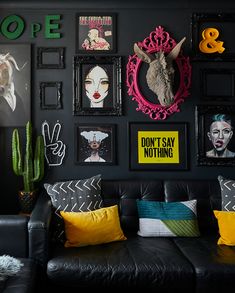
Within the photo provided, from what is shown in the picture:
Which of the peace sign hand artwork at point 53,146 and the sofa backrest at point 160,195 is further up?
the peace sign hand artwork at point 53,146

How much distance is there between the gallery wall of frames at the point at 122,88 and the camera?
3088 mm

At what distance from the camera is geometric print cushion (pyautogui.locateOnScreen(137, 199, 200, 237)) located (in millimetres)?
2621

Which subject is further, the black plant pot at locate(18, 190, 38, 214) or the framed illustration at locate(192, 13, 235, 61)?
the framed illustration at locate(192, 13, 235, 61)

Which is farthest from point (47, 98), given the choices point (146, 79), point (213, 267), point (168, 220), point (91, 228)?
point (213, 267)

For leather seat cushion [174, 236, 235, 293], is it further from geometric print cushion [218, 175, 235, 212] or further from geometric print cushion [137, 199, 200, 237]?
geometric print cushion [218, 175, 235, 212]

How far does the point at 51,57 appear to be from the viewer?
3.10 meters

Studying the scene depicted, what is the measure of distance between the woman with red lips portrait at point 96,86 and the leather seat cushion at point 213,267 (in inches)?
58.3

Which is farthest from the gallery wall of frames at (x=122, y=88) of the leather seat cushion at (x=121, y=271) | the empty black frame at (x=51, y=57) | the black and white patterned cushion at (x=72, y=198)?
the leather seat cushion at (x=121, y=271)

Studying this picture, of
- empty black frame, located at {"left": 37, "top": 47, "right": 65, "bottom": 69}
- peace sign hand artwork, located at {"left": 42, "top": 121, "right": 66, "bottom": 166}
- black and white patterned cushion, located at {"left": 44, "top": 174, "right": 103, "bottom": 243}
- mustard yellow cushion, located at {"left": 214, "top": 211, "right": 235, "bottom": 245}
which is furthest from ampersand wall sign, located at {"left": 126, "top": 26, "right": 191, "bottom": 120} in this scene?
mustard yellow cushion, located at {"left": 214, "top": 211, "right": 235, "bottom": 245}

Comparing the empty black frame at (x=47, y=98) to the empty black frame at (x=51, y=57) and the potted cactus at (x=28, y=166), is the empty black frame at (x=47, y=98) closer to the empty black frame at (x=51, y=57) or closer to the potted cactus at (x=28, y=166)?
the empty black frame at (x=51, y=57)

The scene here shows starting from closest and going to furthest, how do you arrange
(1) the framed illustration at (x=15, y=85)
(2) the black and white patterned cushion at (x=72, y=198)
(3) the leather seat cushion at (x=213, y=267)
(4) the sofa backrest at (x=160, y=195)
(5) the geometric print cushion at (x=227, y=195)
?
(3) the leather seat cushion at (x=213, y=267), (2) the black and white patterned cushion at (x=72, y=198), (5) the geometric print cushion at (x=227, y=195), (4) the sofa backrest at (x=160, y=195), (1) the framed illustration at (x=15, y=85)

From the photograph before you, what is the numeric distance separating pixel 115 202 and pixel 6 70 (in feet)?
4.98

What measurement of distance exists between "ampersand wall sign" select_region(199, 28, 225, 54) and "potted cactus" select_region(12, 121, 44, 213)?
168 centimetres

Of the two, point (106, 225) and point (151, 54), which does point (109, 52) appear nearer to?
point (151, 54)
